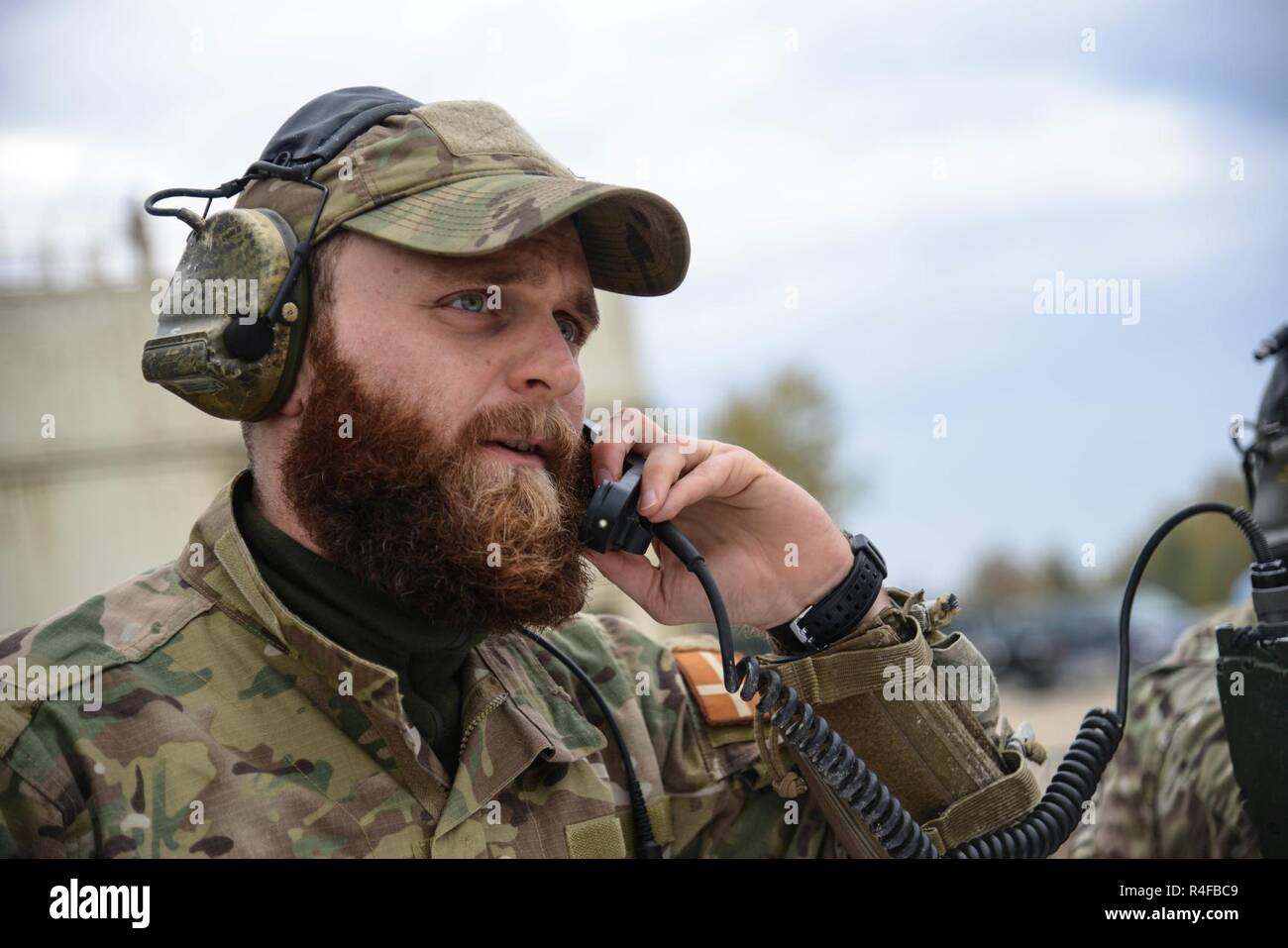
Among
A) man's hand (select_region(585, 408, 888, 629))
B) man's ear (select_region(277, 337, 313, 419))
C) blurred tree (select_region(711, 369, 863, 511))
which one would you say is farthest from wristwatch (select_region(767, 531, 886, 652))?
blurred tree (select_region(711, 369, 863, 511))

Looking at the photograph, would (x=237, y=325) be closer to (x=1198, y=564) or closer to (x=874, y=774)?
(x=874, y=774)

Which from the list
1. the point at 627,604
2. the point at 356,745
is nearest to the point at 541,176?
the point at 356,745

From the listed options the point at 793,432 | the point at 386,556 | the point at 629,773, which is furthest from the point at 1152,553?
the point at 793,432

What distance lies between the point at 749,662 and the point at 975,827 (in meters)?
0.65

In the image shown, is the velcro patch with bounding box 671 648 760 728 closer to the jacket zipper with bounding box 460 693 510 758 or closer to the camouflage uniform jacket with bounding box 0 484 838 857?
the camouflage uniform jacket with bounding box 0 484 838 857

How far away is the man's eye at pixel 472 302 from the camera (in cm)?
240

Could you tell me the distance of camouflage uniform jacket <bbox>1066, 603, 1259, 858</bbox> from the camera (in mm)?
3582

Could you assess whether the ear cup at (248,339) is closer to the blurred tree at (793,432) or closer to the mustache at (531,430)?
the mustache at (531,430)

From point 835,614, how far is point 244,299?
1.43 metres

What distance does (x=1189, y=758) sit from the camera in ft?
12.4

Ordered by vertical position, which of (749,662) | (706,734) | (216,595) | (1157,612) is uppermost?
(216,595)

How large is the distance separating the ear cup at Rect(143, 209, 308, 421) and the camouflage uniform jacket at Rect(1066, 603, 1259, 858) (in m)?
2.83

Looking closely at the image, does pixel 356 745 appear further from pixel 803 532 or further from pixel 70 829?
pixel 803 532
